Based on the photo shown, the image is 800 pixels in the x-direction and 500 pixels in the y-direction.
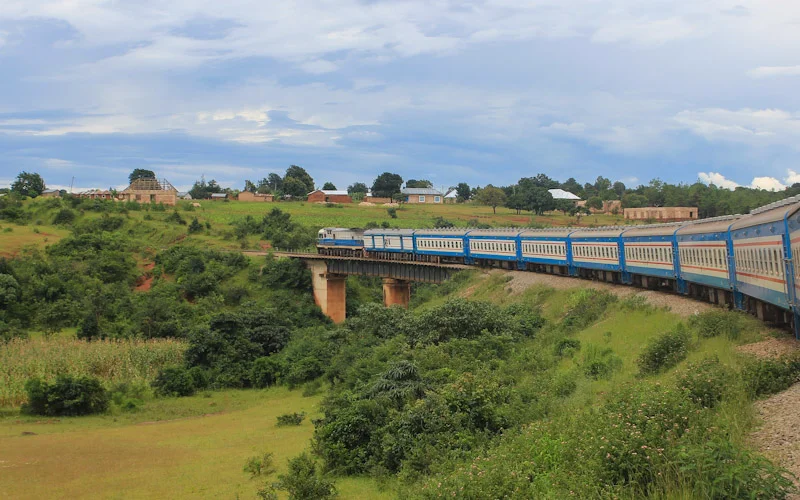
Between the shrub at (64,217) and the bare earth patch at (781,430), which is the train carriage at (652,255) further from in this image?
the shrub at (64,217)

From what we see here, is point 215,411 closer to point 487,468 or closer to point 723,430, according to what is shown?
point 487,468

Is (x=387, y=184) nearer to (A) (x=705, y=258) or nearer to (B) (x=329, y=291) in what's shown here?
(B) (x=329, y=291)

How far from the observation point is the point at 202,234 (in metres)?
83.4

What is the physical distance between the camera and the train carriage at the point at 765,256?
16.0 m

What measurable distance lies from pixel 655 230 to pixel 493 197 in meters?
93.5


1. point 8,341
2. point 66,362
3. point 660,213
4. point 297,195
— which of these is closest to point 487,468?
point 66,362

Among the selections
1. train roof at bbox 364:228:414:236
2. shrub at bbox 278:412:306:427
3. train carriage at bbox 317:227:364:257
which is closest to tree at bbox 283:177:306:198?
train carriage at bbox 317:227:364:257

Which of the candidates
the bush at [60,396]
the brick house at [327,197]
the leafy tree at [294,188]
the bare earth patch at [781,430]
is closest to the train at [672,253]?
the bare earth patch at [781,430]

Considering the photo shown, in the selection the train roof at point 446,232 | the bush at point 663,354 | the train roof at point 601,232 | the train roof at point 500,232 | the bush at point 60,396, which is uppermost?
the train roof at point 446,232

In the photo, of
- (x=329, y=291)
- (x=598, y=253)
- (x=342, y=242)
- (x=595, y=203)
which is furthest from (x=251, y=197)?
(x=598, y=253)

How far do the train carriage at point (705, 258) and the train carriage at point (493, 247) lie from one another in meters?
19.4

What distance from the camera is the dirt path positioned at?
81.1ft

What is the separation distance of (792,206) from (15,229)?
75563 mm

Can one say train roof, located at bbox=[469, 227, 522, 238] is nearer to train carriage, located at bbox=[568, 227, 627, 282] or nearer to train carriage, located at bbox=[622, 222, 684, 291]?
train carriage, located at bbox=[568, 227, 627, 282]
